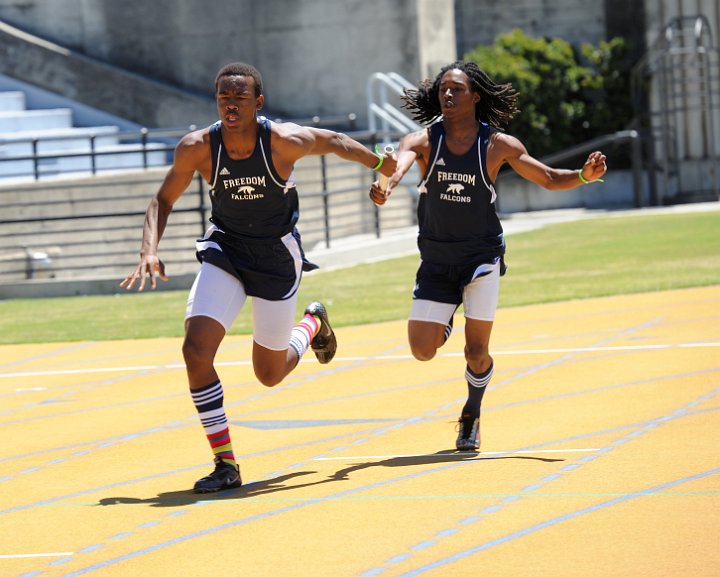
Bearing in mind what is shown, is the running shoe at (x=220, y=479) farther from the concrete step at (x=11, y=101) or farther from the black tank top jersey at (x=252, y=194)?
the concrete step at (x=11, y=101)

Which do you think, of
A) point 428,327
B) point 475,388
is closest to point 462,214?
point 428,327

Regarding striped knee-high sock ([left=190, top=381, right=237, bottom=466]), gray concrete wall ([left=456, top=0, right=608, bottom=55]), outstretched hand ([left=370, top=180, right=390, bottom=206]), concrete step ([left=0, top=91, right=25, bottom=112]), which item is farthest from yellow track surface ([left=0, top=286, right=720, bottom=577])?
gray concrete wall ([left=456, top=0, right=608, bottom=55])

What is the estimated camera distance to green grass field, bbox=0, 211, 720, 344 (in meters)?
15.7

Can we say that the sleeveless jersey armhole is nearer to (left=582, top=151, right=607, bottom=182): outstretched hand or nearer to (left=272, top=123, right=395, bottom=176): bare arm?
(left=272, top=123, right=395, bottom=176): bare arm

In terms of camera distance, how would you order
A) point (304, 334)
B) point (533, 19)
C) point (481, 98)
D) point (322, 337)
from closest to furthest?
1. point (481, 98)
2. point (304, 334)
3. point (322, 337)
4. point (533, 19)

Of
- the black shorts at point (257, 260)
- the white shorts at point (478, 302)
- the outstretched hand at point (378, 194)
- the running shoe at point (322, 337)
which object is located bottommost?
the running shoe at point (322, 337)

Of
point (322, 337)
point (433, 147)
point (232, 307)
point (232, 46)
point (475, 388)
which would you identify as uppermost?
point (232, 46)

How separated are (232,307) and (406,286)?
10.7m

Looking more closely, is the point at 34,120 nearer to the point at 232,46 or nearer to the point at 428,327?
the point at 232,46

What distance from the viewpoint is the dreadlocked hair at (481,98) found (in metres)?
8.66

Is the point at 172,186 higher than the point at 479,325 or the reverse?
higher

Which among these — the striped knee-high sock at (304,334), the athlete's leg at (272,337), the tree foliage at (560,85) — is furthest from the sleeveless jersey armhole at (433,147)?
the tree foliage at (560,85)

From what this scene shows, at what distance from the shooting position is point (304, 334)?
923 centimetres

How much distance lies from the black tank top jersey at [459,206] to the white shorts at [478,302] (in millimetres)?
126
